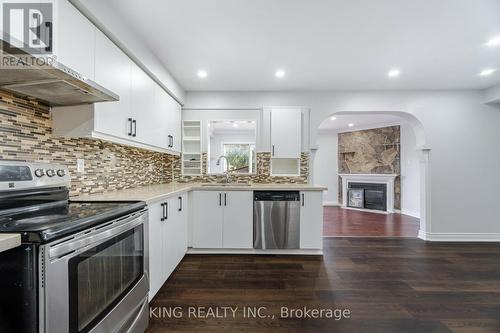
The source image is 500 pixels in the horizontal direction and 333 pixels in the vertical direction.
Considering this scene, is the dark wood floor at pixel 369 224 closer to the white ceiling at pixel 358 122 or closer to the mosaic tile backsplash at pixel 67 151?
the white ceiling at pixel 358 122

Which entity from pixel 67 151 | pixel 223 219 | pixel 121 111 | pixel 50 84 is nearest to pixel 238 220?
pixel 223 219

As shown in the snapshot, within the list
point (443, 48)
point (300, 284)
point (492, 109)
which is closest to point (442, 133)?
point (492, 109)

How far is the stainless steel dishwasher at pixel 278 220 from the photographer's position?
317 centimetres

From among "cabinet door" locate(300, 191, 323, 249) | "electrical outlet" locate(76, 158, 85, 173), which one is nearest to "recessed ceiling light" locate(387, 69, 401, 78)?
"cabinet door" locate(300, 191, 323, 249)

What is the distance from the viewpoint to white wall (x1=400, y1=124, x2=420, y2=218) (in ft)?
19.0

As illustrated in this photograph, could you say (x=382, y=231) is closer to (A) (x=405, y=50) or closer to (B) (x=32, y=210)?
(A) (x=405, y=50)

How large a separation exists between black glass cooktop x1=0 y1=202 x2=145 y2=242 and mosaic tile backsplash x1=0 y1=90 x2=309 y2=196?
41cm

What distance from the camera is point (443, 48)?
8.18 ft

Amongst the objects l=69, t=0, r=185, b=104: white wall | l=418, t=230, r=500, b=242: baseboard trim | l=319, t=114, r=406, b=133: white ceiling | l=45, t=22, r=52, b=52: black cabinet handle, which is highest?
l=319, t=114, r=406, b=133: white ceiling

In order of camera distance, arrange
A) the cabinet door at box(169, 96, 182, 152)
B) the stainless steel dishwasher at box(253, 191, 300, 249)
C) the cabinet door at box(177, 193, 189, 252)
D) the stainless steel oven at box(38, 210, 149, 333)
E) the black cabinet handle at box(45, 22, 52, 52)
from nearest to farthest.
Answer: the stainless steel oven at box(38, 210, 149, 333)
the black cabinet handle at box(45, 22, 52, 52)
the cabinet door at box(177, 193, 189, 252)
the stainless steel dishwasher at box(253, 191, 300, 249)
the cabinet door at box(169, 96, 182, 152)

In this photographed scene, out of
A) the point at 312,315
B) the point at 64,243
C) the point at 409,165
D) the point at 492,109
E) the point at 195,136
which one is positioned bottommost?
the point at 312,315

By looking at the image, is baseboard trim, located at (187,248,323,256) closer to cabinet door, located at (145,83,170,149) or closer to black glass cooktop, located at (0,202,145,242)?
cabinet door, located at (145,83,170,149)

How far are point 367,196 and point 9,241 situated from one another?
23.9 ft

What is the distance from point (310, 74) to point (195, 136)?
2.03 meters
